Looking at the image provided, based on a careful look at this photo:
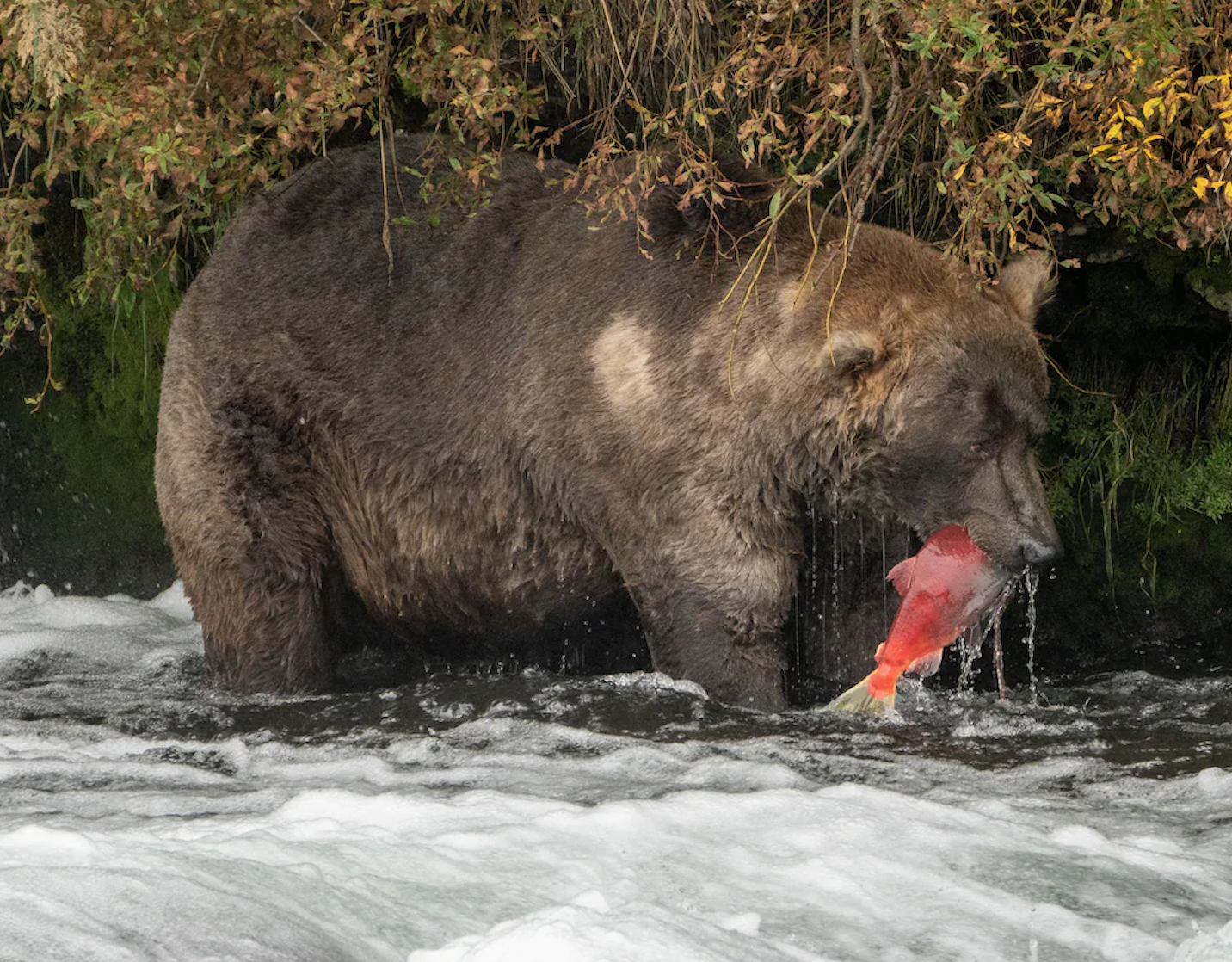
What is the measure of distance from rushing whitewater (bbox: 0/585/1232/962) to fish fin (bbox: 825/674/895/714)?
57mm

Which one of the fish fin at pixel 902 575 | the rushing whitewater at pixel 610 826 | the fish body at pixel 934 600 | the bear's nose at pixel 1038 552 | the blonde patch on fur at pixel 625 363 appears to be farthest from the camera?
the blonde patch on fur at pixel 625 363

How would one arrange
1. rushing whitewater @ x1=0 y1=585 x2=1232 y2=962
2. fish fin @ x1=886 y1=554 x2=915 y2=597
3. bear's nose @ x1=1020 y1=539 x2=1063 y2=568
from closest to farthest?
rushing whitewater @ x1=0 y1=585 x2=1232 y2=962
bear's nose @ x1=1020 y1=539 x2=1063 y2=568
fish fin @ x1=886 y1=554 x2=915 y2=597

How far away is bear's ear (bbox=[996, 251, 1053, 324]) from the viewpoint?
17.2 feet

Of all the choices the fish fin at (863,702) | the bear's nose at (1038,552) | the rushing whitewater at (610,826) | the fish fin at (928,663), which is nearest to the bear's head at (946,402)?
the bear's nose at (1038,552)

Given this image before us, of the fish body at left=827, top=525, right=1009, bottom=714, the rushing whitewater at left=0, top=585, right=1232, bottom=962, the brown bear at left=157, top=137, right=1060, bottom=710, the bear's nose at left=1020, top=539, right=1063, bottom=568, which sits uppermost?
the brown bear at left=157, top=137, right=1060, bottom=710

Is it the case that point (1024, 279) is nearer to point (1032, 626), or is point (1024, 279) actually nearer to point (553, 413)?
point (1032, 626)

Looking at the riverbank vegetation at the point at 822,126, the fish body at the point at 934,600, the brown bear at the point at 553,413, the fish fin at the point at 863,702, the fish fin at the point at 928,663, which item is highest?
the riverbank vegetation at the point at 822,126

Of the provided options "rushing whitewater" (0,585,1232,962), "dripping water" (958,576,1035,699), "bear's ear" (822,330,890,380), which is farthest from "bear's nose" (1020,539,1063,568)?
"bear's ear" (822,330,890,380)

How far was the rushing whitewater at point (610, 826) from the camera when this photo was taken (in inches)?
126

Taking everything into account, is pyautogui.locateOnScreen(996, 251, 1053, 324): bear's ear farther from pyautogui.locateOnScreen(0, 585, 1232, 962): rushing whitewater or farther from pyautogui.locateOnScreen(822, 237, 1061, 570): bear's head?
pyautogui.locateOnScreen(0, 585, 1232, 962): rushing whitewater

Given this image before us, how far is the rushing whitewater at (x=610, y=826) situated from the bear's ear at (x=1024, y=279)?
1.22 m

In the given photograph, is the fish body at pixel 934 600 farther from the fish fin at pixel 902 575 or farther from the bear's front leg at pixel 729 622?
the bear's front leg at pixel 729 622

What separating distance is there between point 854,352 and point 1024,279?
0.64 m

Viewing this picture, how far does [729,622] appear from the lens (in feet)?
17.1
